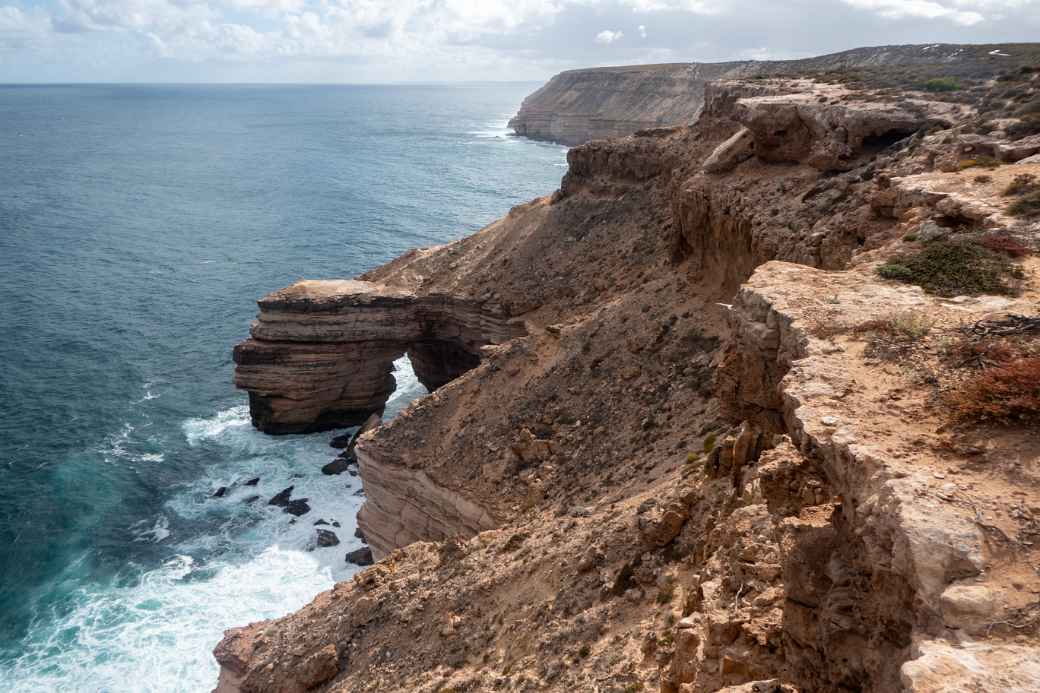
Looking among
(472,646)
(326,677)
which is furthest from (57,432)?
(472,646)

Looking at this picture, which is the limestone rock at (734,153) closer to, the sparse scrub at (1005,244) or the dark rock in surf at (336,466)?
the sparse scrub at (1005,244)

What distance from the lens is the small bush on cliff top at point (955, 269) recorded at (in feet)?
43.7

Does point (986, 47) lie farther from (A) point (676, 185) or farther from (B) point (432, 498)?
(B) point (432, 498)

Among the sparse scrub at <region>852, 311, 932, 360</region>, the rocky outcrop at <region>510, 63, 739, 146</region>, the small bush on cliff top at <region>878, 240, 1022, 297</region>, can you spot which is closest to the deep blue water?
the sparse scrub at <region>852, 311, 932, 360</region>

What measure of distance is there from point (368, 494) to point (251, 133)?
18239cm

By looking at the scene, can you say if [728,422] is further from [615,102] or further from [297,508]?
[615,102]

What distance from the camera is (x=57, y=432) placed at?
46812mm

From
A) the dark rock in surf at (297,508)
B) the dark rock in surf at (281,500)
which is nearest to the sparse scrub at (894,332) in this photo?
the dark rock in surf at (297,508)

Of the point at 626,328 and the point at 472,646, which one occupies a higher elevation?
the point at 626,328

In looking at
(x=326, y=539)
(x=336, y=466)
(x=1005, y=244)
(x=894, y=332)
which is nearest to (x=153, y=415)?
(x=336, y=466)

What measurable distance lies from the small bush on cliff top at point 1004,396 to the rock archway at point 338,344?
3462 centimetres

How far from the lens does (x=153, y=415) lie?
50.1 m

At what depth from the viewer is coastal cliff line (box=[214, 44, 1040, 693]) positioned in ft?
27.9

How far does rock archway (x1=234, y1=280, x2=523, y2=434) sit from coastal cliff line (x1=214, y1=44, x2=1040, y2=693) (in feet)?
0.77
